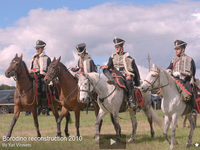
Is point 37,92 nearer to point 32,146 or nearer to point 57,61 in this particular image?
point 57,61

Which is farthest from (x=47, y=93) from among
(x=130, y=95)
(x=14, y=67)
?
(x=130, y=95)

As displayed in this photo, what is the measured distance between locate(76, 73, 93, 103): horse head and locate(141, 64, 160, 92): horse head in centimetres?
162

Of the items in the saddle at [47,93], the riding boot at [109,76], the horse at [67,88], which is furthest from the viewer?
the saddle at [47,93]

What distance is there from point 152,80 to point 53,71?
3.50m

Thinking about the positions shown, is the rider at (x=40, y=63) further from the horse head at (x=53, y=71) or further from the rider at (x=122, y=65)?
the rider at (x=122, y=65)

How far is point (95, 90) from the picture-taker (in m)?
10.2

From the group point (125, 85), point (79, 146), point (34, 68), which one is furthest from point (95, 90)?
point (34, 68)

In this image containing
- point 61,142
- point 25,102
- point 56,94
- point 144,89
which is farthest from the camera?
point 56,94

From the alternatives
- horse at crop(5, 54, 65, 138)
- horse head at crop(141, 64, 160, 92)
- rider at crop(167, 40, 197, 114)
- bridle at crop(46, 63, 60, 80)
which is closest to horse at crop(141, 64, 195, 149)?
horse head at crop(141, 64, 160, 92)

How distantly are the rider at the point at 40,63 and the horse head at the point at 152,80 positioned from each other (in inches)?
173

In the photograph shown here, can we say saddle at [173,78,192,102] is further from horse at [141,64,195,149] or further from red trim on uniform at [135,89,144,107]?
red trim on uniform at [135,89,144,107]

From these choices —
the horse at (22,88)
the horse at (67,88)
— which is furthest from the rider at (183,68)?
the horse at (22,88)

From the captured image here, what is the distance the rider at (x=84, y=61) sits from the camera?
12.0 meters

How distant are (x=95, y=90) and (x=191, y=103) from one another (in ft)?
9.77
